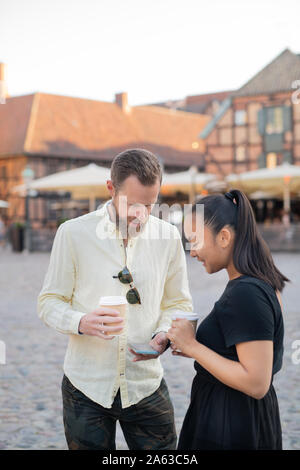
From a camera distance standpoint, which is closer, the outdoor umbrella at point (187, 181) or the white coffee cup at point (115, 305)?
the white coffee cup at point (115, 305)

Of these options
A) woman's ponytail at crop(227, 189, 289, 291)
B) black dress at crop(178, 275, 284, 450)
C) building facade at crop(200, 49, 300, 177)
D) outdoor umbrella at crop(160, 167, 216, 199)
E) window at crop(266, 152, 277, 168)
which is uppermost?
building facade at crop(200, 49, 300, 177)

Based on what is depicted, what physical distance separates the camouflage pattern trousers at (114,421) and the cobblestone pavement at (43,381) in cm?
180

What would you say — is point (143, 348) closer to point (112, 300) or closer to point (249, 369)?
point (112, 300)

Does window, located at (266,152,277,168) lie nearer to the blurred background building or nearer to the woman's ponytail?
the blurred background building

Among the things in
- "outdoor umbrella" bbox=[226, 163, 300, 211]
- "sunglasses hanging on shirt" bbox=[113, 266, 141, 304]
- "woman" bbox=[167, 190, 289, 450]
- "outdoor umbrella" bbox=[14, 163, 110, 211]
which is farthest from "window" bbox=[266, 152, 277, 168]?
"woman" bbox=[167, 190, 289, 450]

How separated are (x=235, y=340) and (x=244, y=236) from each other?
12.8 inches

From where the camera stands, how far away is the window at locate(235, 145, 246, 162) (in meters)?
33.4

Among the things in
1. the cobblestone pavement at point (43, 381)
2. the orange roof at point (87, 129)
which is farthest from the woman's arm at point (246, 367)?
the orange roof at point (87, 129)

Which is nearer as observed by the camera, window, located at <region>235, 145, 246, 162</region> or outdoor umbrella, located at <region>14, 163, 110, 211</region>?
outdoor umbrella, located at <region>14, 163, 110, 211</region>

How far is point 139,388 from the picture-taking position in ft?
7.83

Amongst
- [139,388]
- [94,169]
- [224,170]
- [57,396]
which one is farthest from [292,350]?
[224,170]

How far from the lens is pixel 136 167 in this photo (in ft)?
7.42

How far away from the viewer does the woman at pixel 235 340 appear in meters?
1.95

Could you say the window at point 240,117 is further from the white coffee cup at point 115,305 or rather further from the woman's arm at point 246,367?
the woman's arm at point 246,367
